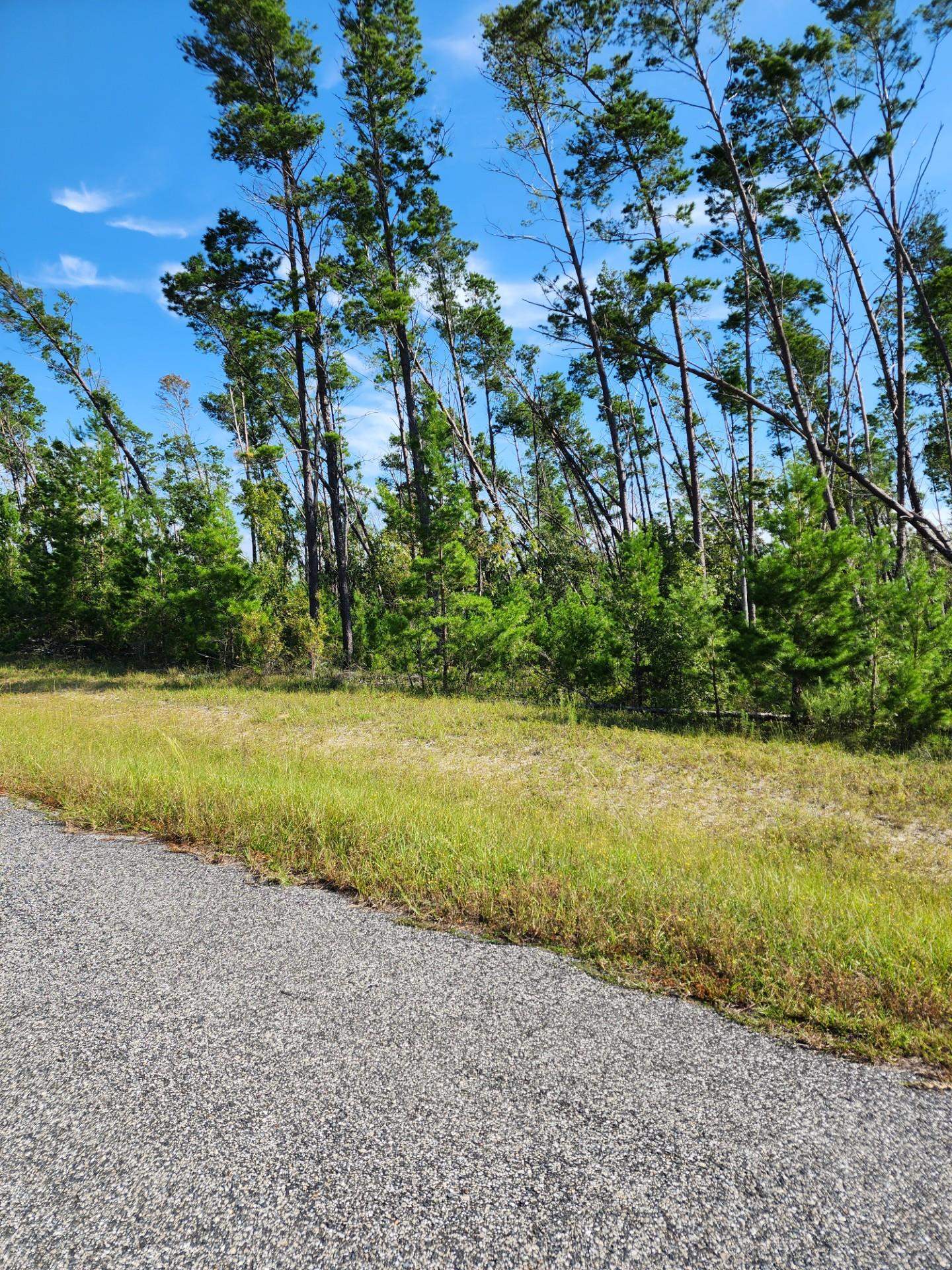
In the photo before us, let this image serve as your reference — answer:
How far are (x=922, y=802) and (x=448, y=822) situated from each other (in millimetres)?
6052

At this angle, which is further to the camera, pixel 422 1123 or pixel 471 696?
pixel 471 696

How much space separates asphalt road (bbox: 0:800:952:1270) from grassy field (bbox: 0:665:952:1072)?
0.41 meters

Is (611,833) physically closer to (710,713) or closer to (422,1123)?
(422,1123)

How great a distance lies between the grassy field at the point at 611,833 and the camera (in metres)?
3.12

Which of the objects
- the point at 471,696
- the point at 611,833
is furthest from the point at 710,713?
the point at 611,833

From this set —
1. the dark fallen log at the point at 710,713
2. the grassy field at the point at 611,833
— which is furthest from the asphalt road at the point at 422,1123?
the dark fallen log at the point at 710,713

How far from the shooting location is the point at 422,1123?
2127 millimetres

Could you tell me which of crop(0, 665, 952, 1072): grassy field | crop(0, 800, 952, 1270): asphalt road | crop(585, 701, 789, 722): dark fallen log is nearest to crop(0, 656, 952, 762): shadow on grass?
crop(585, 701, 789, 722): dark fallen log

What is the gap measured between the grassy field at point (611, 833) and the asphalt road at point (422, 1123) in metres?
0.41

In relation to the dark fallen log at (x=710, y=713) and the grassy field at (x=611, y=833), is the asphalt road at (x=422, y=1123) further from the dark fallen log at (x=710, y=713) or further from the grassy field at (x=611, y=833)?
the dark fallen log at (x=710, y=713)

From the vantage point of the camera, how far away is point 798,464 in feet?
35.3

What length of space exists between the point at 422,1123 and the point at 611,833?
382 centimetres

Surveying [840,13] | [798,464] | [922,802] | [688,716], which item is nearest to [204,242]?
[840,13]

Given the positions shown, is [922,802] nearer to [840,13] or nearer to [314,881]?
[314,881]
